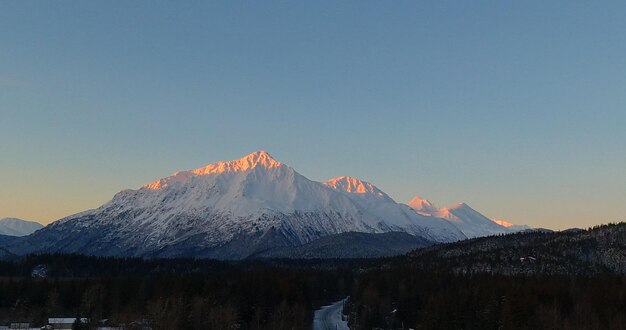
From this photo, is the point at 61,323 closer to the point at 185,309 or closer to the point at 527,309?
the point at 185,309

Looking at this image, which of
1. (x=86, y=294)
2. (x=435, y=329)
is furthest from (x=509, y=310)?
(x=86, y=294)

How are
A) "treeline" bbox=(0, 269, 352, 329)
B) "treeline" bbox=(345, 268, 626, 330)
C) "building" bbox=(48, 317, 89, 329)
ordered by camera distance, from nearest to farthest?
"treeline" bbox=(345, 268, 626, 330)
"treeline" bbox=(0, 269, 352, 329)
"building" bbox=(48, 317, 89, 329)

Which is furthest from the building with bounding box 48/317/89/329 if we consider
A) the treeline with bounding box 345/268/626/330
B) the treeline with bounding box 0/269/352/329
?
the treeline with bounding box 345/268/626/330

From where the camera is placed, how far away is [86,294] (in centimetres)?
18888

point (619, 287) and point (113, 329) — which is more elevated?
point (619, 287)

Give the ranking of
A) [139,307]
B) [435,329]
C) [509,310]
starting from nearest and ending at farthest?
[509,310] < [435,329] < [139,307]

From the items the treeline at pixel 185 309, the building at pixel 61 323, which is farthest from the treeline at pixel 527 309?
the building at pixel 61 323

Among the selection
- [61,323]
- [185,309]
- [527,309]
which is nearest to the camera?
[527,309]

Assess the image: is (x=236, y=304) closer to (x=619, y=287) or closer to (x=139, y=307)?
(x=139, y=307)

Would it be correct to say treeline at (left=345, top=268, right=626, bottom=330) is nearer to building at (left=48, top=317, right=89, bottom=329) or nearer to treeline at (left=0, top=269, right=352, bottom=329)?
treeline at (left=0, top=269, right=352, bottom=329)

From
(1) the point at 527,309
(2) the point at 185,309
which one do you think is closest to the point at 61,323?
(2) the point at 185,309

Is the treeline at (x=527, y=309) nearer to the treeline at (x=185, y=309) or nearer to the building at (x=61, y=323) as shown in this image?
the treeline at (x=185, y=309)

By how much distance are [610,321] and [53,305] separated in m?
151

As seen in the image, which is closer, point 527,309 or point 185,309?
point 527,309
